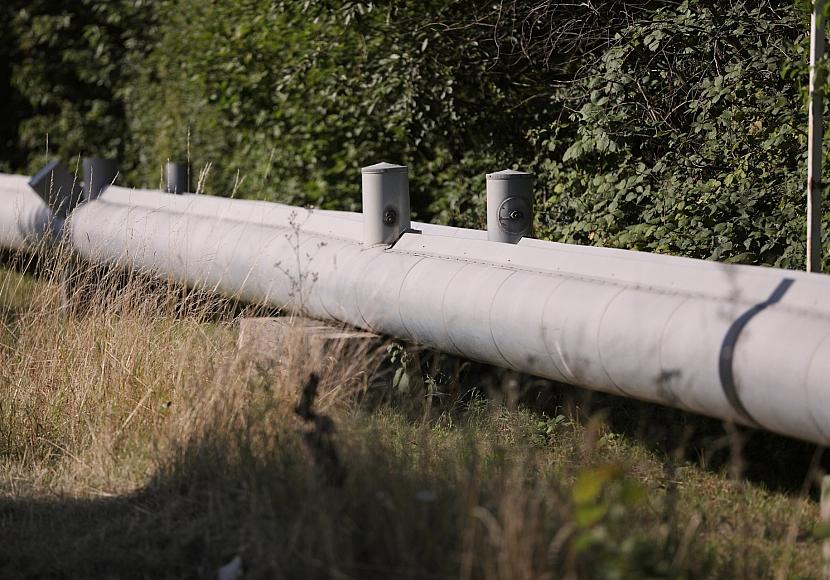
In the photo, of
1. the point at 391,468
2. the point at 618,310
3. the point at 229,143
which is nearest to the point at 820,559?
the point at 618,310

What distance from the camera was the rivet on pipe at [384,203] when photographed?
5.35 meters

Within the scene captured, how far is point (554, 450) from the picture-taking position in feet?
15.2

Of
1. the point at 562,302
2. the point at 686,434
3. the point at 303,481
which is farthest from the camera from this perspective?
the point at 562,302

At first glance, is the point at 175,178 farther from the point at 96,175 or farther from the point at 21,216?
the point at 21,216

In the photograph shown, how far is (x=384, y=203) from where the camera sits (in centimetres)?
535

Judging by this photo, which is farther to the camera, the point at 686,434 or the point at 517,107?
the point at 517,107

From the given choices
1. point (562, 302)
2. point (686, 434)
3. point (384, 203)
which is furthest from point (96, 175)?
point (686, 434)

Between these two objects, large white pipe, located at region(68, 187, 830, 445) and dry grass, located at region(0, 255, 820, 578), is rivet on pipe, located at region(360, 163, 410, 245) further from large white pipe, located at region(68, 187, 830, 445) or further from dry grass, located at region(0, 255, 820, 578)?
dry grass, located at region(0, 255, 820, 578)

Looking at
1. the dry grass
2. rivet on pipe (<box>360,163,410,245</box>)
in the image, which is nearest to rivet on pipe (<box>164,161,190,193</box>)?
Answer: the dry grass

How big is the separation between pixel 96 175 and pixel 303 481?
4.93 m

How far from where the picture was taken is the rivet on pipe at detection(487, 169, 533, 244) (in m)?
5.30

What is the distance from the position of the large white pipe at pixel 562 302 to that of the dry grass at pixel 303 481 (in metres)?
0.33

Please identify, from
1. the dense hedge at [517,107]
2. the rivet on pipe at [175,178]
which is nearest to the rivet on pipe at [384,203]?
the dense hedge at [517,107]

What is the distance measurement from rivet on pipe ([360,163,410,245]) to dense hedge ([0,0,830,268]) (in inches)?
44.7
